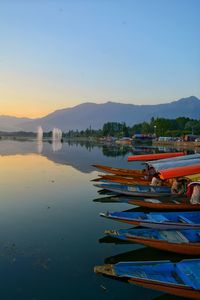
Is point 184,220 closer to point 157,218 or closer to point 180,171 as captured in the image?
point 157,218

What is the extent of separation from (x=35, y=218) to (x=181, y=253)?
929cm

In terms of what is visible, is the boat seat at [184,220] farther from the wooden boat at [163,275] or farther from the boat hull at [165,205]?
the wooden boat at [163,275]

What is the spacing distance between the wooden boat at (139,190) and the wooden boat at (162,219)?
5920 mm

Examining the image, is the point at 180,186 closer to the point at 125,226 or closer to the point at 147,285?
the point at 125,226

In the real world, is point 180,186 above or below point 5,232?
above

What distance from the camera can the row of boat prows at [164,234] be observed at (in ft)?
30.5

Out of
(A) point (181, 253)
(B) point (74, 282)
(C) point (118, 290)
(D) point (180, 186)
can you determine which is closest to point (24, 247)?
(B) point (74, 282)

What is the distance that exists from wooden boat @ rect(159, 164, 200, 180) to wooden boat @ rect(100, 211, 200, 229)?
5.80 metres

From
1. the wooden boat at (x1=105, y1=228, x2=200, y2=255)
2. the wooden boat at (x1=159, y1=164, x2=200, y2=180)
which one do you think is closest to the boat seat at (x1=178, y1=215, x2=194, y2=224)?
the wooden boat at (x1=105, y1=228, x2=200, y2=255)

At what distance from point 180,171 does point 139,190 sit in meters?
3.45

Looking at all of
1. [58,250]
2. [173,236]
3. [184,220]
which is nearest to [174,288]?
[173,236]

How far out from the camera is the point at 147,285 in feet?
30.1

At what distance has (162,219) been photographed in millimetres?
14922

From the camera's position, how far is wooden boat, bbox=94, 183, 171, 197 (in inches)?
880
